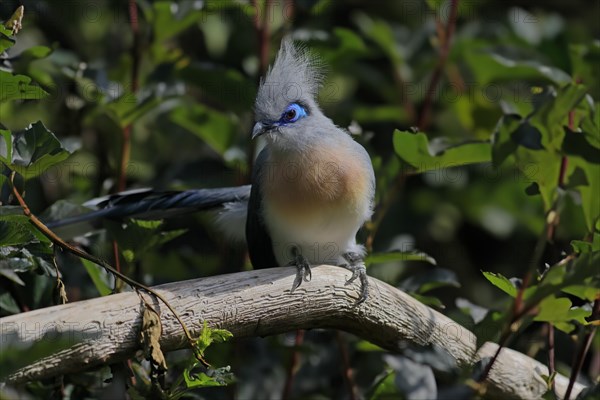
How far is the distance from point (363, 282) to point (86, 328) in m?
1.16

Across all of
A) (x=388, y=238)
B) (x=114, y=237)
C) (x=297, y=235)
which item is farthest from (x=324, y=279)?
(x=388, y=238)

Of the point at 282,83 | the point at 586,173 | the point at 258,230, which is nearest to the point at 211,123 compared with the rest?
the point at 282,83

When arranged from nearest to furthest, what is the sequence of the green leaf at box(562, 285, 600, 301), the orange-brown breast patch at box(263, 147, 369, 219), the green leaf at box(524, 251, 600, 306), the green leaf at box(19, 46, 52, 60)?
the green leaf at box(524, 251, 600, 306), the green leaf at box(562, 285, 600, 301), the green leaf at box(19, 46, 52, 60), the orange-brown breast patch at box(263, 147, 369, 219)

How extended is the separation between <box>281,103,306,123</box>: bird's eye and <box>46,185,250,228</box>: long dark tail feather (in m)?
0.50

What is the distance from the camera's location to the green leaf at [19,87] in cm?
272

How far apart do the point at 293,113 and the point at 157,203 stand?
0.81 m

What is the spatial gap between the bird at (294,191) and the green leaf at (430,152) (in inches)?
16.4

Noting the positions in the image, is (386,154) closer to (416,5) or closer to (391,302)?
(416,5)

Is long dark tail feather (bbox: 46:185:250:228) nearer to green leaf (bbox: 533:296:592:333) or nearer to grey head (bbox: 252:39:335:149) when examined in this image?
grey head (bbox: 252:39:335:149)

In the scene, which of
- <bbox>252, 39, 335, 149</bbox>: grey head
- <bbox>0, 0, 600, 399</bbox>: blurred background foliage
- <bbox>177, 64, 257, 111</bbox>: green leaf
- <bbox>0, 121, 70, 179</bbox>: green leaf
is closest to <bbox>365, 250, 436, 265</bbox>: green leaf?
<bbox>0, 0, 600, 399</bbox>: blurred background foliage

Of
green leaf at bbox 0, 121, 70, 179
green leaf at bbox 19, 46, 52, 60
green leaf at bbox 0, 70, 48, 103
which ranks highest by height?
green leaf at bbox 0, 70, 48, 103

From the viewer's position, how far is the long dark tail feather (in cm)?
356

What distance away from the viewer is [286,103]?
3.92m

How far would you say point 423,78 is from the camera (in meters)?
5.39
